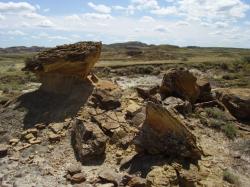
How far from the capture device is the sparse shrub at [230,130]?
51.6 ft

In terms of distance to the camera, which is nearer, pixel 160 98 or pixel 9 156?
pixel 9 156

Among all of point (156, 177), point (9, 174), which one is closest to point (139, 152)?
point (156, 177)

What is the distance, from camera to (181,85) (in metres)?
18.6

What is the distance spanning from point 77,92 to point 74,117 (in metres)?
1.88

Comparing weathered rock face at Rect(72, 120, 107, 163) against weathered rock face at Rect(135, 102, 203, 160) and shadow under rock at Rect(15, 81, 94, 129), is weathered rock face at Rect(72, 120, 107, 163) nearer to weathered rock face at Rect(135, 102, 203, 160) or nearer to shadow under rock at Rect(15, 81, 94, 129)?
weathered rock face at Rect(135, 102, 203, 160)

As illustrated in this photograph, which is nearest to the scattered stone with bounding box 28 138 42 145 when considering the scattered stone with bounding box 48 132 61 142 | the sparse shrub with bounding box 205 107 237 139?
the scattered stone with bounding box 48 132 61 142

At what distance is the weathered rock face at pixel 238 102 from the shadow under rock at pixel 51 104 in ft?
22.9

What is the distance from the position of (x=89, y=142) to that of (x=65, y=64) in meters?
5.43

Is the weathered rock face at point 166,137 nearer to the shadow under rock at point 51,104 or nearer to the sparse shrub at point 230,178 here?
the sparse shrub at point 230,178

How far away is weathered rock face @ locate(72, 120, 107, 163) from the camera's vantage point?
516 inches

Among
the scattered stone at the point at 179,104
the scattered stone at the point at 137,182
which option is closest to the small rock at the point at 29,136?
the scattered stone at the point at 137,182

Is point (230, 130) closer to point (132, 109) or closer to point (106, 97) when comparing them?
point (132, 109)

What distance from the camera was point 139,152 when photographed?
42.0 feet

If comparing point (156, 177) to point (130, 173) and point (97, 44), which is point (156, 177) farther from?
point (97, 44)
